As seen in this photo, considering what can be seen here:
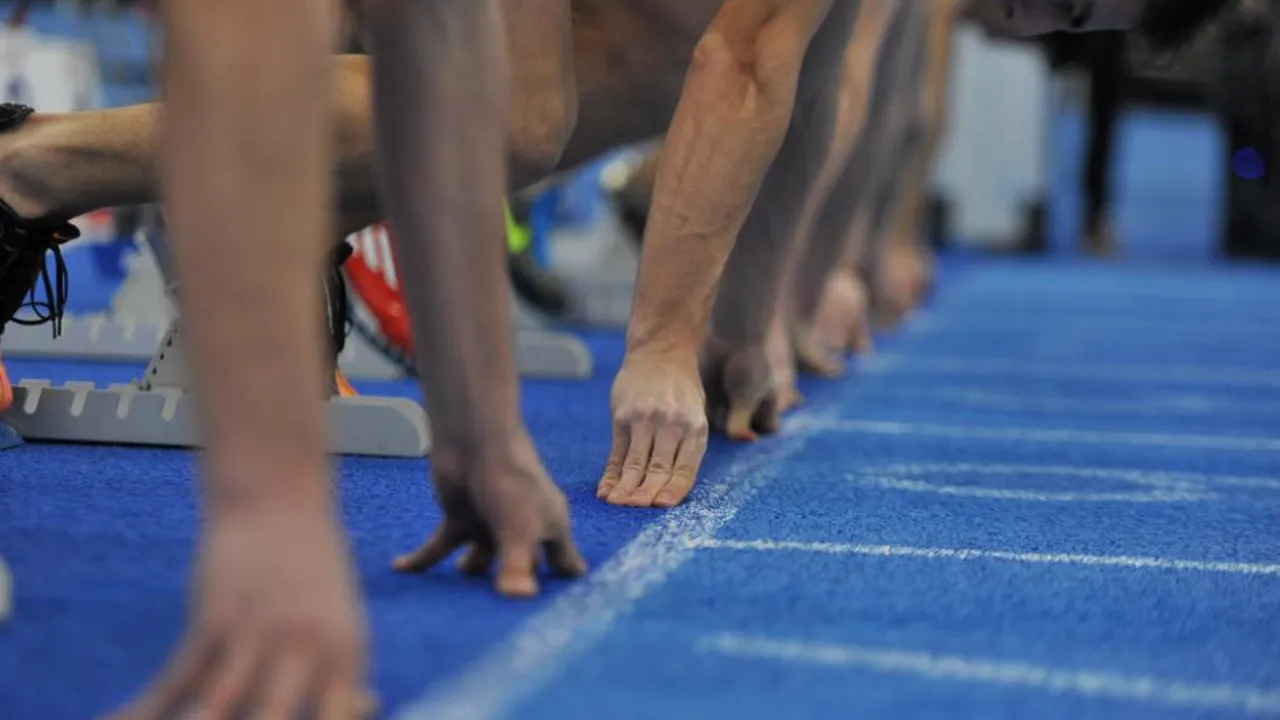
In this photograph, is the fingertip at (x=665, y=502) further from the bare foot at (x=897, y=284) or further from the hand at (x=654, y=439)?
the bare foot at (x=897, y=284)

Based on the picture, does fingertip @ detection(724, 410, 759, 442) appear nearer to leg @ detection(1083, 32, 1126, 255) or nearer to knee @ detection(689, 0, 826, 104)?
knee @ detection(689, 0, 826, 104)

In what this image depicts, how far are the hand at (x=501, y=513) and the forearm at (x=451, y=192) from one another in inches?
1.0

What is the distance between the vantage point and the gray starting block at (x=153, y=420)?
2367 millimetres

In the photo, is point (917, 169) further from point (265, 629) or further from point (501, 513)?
point (265, 629)

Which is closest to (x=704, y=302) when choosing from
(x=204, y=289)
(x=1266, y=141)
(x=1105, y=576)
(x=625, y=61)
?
(x=625, y=61)

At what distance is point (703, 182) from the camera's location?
2152mm

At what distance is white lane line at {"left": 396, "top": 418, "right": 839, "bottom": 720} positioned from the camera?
117 centimetres

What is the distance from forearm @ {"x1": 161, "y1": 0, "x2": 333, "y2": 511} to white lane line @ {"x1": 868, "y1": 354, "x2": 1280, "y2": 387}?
10.3 feet

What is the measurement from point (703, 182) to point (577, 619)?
89cm

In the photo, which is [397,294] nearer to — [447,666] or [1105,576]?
[1105,576]

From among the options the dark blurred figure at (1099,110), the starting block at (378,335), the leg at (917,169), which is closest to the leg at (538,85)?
the starting block at (378,335)

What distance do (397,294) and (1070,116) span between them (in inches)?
386

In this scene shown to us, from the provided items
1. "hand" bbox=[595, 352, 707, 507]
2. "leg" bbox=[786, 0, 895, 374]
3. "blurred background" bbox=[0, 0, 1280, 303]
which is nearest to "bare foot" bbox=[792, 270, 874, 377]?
"leg" bbox=[786, 0, 895, 374]

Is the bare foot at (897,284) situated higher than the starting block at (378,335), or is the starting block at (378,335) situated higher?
the starting block at (378,335)
